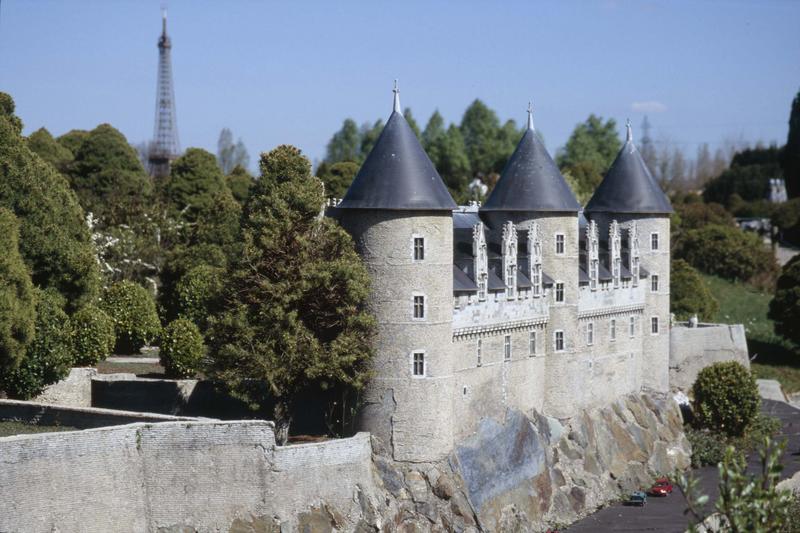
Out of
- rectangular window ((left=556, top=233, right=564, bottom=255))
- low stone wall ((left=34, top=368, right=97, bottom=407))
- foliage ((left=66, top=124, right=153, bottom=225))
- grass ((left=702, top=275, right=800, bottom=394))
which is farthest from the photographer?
grass ((left=702, top=275, right=800, bottom=394))

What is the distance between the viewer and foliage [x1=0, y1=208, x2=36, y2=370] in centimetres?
3889

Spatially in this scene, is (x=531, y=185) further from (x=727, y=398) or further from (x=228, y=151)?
(x=228, y=151)

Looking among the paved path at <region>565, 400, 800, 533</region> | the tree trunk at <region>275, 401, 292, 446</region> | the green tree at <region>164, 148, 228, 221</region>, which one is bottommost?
the paved path at <region>565, 400, 800, 533</region>

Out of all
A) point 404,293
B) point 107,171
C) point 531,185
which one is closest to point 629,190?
point 531,185

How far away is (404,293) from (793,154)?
97557 mm

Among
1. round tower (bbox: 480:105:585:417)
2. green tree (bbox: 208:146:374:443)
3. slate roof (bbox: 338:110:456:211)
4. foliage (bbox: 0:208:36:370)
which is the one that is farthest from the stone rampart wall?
round tower (bbox: 480:105:585:417)

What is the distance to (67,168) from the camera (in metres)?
74.9

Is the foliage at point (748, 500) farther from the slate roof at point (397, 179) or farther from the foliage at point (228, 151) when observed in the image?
the foliage at point (228, 151)

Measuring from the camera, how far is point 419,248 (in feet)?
141

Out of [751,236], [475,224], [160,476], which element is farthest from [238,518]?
[751,236]

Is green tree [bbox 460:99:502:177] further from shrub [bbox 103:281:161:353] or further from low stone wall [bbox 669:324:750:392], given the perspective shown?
shrub [bbox 103:281:161:353]

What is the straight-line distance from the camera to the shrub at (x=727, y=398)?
60250mm

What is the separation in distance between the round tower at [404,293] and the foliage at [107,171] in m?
30.8

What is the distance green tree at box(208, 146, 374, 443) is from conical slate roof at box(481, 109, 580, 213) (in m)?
10.9
